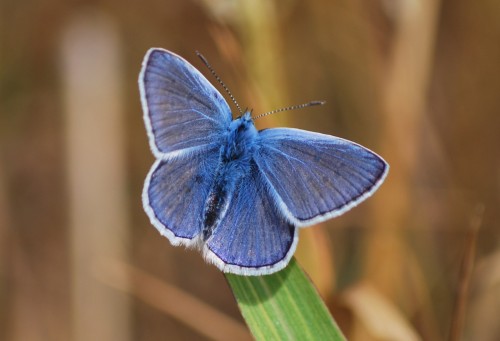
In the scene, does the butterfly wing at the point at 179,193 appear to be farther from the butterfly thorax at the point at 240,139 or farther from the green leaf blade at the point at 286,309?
the green leaf blade at the point at 286,309

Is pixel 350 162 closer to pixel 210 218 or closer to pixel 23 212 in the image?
pixel 210 218

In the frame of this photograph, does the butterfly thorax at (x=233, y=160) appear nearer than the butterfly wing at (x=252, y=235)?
No

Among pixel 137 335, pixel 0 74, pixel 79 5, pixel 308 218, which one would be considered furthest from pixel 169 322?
pixel 308 218

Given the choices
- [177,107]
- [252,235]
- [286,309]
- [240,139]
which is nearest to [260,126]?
[240,139]

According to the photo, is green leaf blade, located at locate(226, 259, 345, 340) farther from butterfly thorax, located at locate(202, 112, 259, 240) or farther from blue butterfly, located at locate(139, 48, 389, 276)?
butterfly thorax, located at locate(202, 112, 259, 240)

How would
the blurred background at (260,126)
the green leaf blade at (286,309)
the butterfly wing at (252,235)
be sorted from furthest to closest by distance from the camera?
the blurred background at (260,126) < the butterfly wing at (252,235) < the green leaf blade at (286,309)

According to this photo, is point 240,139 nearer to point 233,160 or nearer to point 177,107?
point 233,160

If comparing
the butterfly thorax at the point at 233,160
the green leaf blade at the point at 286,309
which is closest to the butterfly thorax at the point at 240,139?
the butterfly thorax at the point at 233,160
